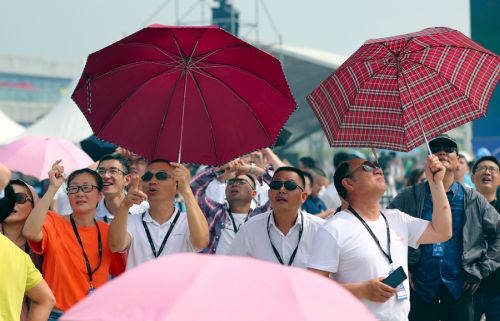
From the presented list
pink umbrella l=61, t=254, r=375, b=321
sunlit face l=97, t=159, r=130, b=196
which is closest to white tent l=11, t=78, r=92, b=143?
sunlit face l=97, t=159, r=130, b=196

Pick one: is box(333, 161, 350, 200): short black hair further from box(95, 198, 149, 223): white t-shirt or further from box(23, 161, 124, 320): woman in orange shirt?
box(95, 198, 149, 223): white t-shirt

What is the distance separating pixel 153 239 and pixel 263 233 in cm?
75

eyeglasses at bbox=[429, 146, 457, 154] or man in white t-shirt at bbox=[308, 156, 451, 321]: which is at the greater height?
eyeglasses at bbox=[429, 146, 457, 154]

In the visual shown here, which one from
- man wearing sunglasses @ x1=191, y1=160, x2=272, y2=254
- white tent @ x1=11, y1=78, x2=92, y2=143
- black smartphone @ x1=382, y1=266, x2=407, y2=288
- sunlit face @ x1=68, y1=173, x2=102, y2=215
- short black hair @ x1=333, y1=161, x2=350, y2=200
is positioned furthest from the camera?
white tent @ x1=11, y1=78, x2=92, y2=143

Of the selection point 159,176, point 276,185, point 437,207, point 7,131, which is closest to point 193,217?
point 159,176

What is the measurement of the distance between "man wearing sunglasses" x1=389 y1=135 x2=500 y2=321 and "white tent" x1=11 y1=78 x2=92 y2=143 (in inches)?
401

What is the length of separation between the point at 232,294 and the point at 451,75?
420 centimetres

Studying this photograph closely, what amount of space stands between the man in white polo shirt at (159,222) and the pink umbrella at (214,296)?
347 cm

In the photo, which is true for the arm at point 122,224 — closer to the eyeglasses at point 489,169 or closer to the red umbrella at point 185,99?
the red umbrella at point 185,99

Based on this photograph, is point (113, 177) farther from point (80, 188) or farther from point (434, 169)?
point (434, 169)

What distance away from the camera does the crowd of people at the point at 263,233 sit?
5867 mm

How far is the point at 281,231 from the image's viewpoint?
6773 mm

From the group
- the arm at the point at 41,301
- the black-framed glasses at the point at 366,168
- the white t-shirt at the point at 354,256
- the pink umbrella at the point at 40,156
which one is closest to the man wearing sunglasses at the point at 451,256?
the black-framed glasses at the point at 366,168

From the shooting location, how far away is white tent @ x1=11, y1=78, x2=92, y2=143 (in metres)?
17.1
